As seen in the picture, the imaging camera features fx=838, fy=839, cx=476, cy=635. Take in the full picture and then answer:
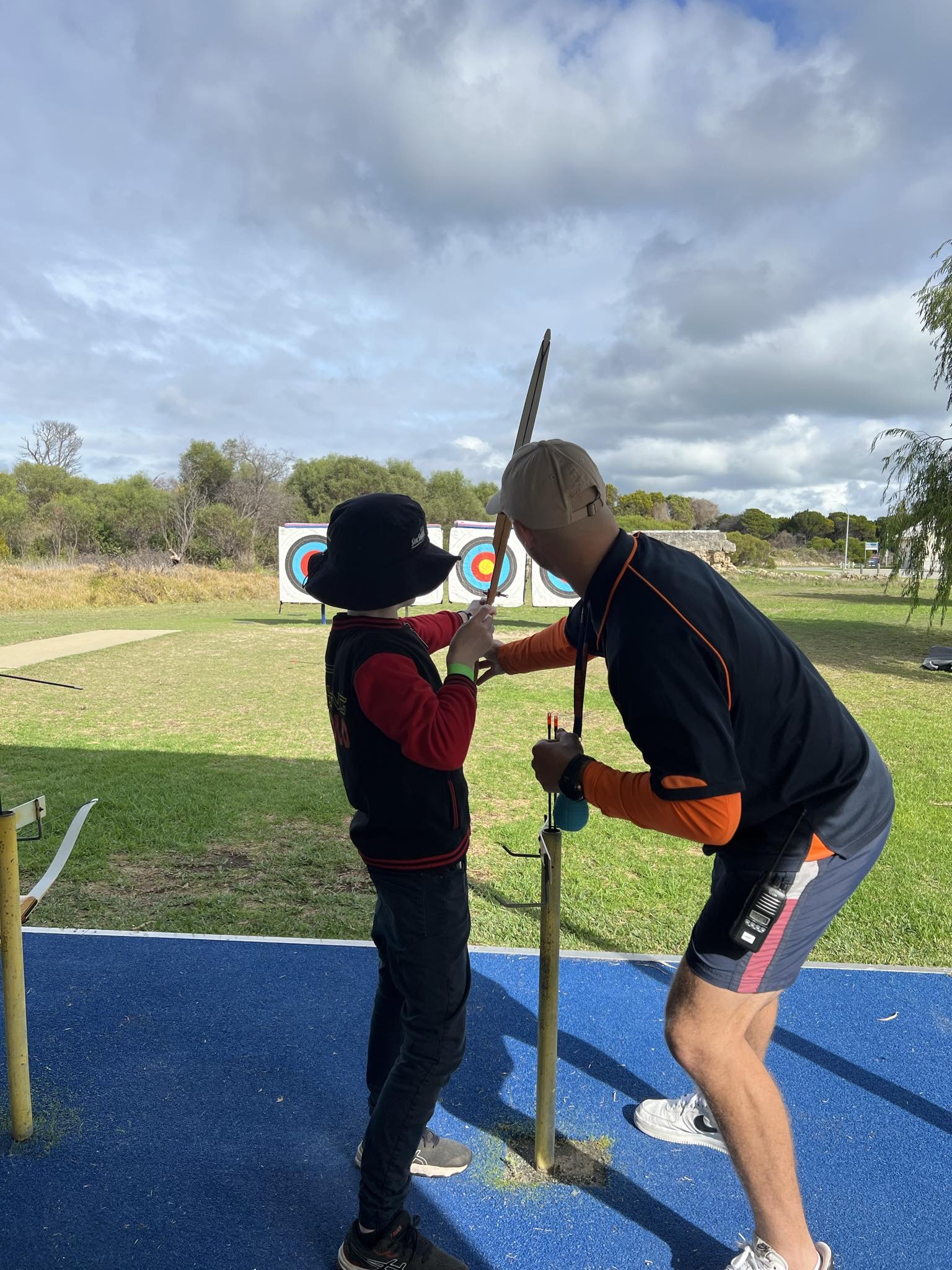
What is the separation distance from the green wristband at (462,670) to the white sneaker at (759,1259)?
4.04 ft

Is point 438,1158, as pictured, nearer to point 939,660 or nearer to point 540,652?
point 540,652

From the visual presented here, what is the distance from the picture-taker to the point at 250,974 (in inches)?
114

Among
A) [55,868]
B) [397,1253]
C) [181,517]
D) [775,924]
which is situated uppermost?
[181,517]

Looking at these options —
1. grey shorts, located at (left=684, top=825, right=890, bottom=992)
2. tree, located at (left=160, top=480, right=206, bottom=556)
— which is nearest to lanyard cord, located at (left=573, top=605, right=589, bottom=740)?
grey shorts, located at (left=684, top=825, right=890, bottom=992)

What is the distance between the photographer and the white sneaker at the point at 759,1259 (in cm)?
162

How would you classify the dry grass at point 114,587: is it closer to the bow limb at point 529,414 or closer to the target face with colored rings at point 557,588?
the target face with colored rings at point 557,588

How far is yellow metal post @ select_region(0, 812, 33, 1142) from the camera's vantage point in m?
1.92

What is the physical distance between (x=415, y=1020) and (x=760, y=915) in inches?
27.3

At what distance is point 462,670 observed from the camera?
1.65 m

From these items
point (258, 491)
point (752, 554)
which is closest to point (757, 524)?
point (752, 554)

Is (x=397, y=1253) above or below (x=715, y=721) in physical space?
below

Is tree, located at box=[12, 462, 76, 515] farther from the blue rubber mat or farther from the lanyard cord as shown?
the lanyard cord

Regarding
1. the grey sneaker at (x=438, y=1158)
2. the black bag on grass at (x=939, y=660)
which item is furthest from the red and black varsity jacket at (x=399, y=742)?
the black bag on grass at (x=939, y=660)

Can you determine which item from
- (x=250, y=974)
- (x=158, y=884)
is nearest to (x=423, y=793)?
(x=250, y=974)
